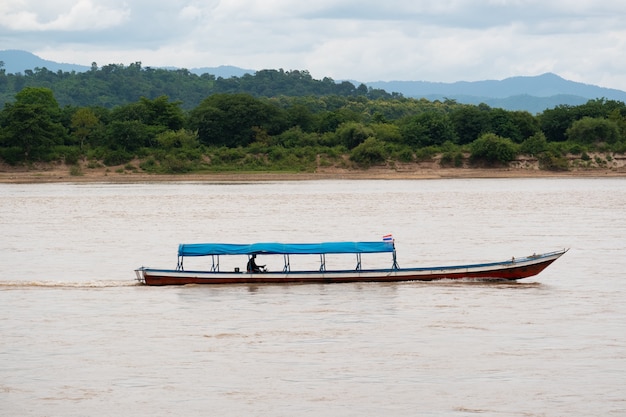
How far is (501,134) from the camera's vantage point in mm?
87812

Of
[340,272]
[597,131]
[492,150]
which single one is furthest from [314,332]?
[597,131]

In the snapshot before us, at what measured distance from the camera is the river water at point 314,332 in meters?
17.9

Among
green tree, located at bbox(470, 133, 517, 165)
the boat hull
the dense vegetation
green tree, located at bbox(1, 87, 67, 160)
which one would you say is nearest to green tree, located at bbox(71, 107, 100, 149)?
the dense vegetation

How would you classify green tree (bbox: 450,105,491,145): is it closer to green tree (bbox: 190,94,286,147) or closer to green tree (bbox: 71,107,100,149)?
green tree (bbox: 190,94,286,147)

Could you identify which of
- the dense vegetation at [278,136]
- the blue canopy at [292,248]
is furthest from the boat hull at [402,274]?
the dense vegetation at [278,136]

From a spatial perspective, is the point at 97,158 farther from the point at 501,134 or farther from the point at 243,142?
the point at 501,134

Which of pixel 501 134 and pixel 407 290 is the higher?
pixel 501 134

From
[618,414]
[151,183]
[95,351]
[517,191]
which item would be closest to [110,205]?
[151,183]

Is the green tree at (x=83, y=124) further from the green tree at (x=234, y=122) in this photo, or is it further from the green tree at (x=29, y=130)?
the green tree at (x=234, y=122)

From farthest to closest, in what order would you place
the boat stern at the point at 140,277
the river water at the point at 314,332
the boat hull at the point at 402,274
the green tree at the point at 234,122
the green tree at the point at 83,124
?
1. the green tree at the point at 234,122
2. the green tree at the point at 83,124
3. the boat stern at the point at 140,277
4. the boat hull at the point at 402,274
5. the river water at the point at 314,332

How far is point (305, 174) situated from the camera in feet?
273

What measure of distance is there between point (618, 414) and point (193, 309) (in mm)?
12498

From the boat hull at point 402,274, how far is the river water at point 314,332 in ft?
0.91

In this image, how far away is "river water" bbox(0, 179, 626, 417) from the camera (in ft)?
58.6
